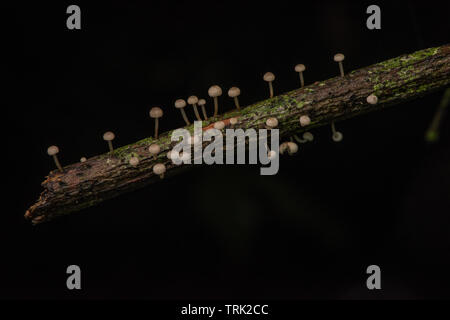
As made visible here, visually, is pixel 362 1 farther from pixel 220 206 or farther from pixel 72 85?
pixel 72 85

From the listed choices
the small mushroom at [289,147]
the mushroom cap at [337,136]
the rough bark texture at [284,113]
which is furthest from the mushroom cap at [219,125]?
the mushroom cap at [337,136]

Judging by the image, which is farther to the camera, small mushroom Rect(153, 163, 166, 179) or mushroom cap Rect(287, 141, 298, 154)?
mushroom cap Rect(287, 141, 298, 154)

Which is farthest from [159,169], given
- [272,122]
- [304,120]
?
[304,120]

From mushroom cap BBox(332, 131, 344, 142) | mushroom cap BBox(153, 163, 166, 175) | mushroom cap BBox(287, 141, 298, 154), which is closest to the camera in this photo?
mushroom cap BBox(153, 163, 166, 175)

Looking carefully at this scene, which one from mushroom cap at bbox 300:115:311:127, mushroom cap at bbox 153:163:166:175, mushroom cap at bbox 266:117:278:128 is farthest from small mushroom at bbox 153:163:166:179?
mushroom cap at bbox 300:115:311:127

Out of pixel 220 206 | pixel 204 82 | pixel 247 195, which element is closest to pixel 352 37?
pixel 204 82

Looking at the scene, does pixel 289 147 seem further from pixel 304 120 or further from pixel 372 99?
pixel 372 99

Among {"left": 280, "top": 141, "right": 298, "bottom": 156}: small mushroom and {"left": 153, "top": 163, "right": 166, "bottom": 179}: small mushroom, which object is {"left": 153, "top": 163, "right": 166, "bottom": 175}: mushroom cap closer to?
{"left": 153, "top": 163, "right": 166, "bottom": 179}: small mushroom

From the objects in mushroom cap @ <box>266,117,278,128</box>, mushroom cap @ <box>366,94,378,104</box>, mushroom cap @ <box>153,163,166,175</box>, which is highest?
mushroom cap @ <box>366,94,378,104</box>

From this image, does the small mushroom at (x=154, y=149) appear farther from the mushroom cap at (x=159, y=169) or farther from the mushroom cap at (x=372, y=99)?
the mushroom cap at (x=372, y=99)
